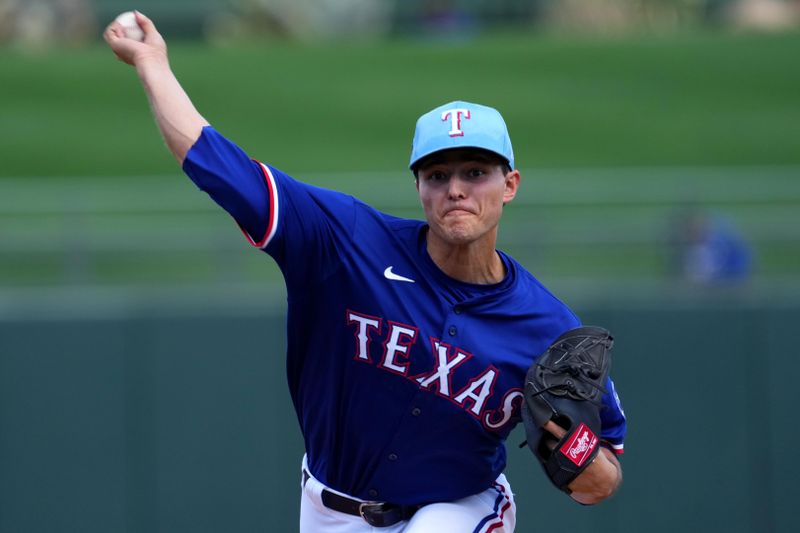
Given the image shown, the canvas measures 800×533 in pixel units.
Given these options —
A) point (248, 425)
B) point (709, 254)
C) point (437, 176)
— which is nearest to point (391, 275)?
point (437, 176)

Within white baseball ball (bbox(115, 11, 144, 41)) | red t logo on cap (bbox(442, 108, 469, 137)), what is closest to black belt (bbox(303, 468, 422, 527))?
red t logo on cap (bbox(442, 108, 469, 137))

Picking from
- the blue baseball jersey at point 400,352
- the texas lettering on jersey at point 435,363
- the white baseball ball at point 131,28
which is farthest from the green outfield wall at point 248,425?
the white baseball ball at point 131,28

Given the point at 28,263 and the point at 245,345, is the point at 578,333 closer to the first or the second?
the point at 245,345

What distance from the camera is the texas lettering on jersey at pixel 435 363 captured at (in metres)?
4.03

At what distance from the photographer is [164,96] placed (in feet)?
12.0

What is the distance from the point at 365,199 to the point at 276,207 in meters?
8.53

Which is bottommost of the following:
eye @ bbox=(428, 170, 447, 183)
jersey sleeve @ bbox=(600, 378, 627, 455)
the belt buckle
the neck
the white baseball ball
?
the belt buckle

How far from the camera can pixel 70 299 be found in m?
Result: 7.83

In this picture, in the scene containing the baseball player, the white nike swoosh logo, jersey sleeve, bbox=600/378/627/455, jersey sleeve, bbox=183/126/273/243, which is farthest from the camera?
jersey sleeve, bbox=600/378/627/455

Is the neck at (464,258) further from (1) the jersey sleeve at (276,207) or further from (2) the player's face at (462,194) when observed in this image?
(1) the jersey sleeve at (276,207)

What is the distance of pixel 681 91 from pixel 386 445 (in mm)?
16112

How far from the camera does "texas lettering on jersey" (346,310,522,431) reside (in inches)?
159

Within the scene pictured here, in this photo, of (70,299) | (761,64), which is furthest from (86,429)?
(761,64)

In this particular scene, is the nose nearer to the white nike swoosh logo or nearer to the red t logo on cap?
the red t logo on cap
